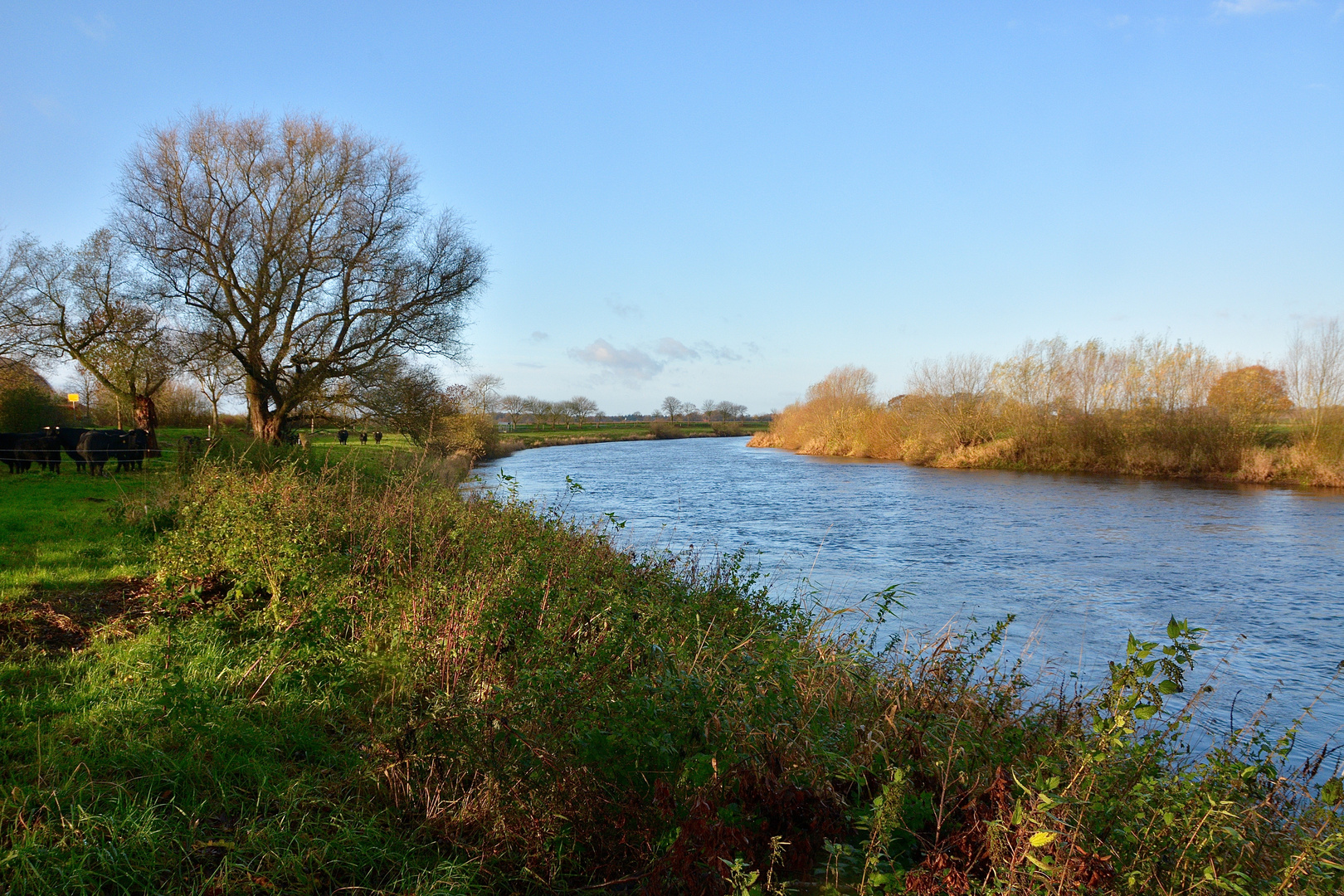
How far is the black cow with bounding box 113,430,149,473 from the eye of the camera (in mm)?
19219

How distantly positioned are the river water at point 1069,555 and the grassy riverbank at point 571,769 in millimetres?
2573

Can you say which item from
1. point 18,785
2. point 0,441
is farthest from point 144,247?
point 18,785

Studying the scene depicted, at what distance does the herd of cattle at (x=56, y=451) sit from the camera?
18109 mm

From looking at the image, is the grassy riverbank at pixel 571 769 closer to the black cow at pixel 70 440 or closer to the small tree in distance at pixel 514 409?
the black cow at pixel 70 440

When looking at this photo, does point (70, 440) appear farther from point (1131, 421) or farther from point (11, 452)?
point (1131, 421)

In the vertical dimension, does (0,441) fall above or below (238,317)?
below

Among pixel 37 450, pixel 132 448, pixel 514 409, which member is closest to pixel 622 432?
pixel 514 409

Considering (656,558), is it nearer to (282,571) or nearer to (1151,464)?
(282,571)

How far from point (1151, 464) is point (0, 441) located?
38.2 metres

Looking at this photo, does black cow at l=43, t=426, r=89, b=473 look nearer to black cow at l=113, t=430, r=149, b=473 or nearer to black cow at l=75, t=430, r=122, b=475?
black cow at l=75, t=430, r=122, b=475

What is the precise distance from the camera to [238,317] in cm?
2319

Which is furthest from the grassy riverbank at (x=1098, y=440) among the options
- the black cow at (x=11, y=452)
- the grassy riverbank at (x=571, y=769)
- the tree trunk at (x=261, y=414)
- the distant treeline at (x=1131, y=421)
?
the black cow at (x=11, y=452)

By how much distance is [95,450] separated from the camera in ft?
59.6

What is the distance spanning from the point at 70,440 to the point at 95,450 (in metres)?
2.48
